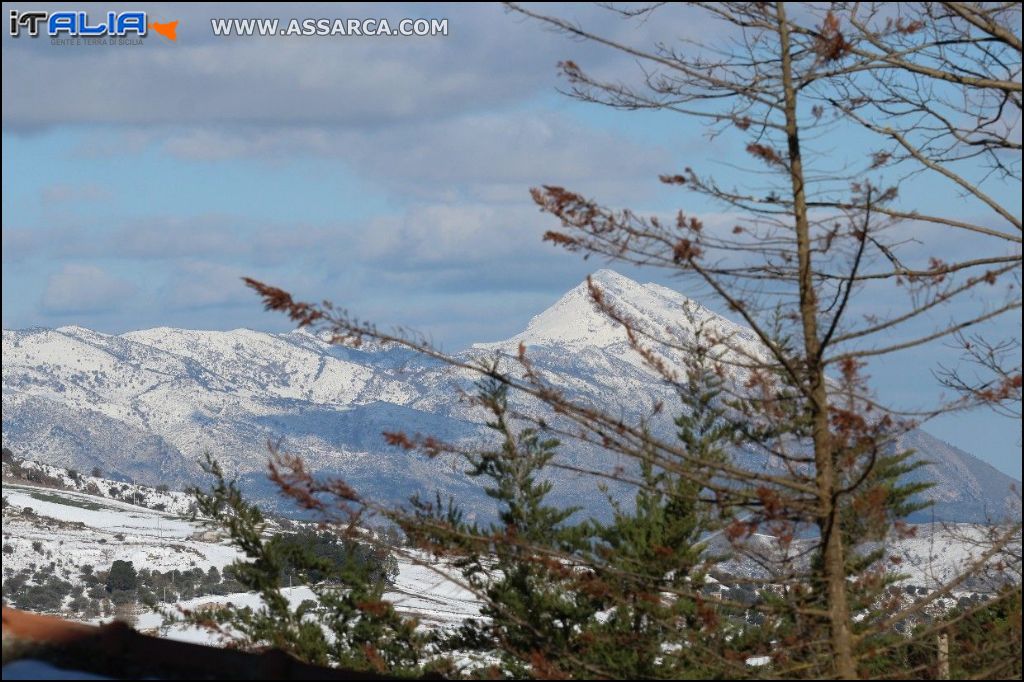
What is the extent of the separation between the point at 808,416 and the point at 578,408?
2.20 metres

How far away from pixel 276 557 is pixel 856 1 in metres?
20.5

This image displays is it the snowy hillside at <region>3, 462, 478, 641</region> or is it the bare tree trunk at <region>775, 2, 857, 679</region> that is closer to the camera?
the bare tree trunk at <region>775, 2, 857, 679</region>

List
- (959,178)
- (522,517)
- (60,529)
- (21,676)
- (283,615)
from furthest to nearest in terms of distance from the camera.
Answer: (60,529)
(522,517)
(283,615)
(959,178)
(21,676)

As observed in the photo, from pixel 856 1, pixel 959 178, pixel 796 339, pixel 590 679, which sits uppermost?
pixel 856 1

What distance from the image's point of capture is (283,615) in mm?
29266

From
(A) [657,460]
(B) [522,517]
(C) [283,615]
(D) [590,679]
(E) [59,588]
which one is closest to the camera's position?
(A) [657,460]

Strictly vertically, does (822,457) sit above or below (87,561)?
below

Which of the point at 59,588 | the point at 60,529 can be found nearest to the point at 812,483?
the point at 59,588

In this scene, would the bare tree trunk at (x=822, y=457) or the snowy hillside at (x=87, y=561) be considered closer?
the bare tree trunk at (x=822, y=457)

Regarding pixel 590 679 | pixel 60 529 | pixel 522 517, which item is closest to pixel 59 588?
pixel 60 529

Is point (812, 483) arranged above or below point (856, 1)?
below

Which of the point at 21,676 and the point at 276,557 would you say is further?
the point at 276,557

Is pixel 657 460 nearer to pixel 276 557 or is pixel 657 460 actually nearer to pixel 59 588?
pixel 276 557

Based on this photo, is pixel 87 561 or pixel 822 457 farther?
pixel 87 561
